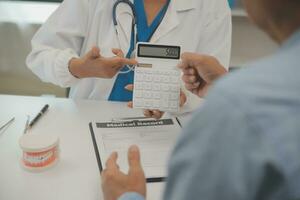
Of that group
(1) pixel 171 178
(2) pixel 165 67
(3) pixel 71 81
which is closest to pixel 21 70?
(3) pixel 71 81

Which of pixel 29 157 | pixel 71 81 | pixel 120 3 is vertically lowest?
pixel 29 157

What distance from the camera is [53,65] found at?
1.19 m

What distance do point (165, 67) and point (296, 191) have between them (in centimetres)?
76

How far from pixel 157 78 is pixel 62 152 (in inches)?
13.2

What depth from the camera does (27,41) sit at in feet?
7.37

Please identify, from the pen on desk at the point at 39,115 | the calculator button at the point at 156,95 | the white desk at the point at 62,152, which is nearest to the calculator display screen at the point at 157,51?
the calculator button at the point at 156,95

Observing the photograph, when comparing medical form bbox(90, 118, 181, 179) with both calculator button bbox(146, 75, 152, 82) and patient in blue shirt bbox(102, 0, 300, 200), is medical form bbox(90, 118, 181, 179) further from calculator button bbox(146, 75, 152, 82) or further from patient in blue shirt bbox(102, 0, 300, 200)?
patient in blue shirt bbox(102, 0, 300, 200)

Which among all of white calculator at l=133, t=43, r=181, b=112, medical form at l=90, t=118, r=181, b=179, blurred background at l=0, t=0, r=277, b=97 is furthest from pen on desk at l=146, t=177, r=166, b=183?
blurred background at l=0, t=0, r=277, b=97

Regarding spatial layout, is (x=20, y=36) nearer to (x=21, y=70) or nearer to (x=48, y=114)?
(x=21, y=70)

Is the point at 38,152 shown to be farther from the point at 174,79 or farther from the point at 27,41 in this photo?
the point at 27,41

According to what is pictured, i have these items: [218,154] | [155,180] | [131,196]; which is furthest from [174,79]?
[218,154]

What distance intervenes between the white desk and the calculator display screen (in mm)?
213

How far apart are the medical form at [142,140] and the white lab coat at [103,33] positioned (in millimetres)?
262

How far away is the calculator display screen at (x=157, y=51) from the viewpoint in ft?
3.48
